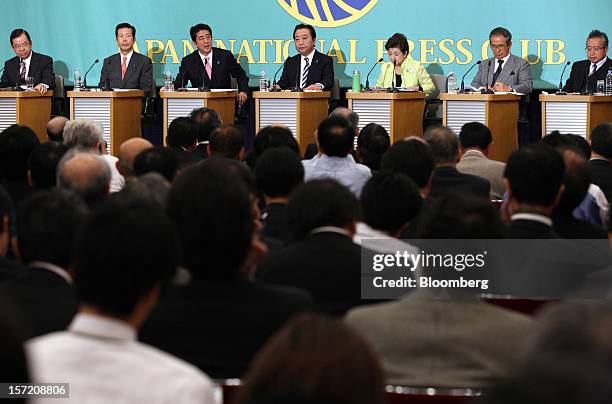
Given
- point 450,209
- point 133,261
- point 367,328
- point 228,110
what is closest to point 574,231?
point 450,209

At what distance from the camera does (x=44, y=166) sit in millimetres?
4496

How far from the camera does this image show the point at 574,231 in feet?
12.4

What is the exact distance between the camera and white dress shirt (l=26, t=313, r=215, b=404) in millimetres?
1631

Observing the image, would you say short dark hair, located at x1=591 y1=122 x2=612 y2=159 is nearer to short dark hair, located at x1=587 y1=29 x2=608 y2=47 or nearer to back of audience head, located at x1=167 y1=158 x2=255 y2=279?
back of audience head, located at x1=167 y1=158 x2=255 y2=279

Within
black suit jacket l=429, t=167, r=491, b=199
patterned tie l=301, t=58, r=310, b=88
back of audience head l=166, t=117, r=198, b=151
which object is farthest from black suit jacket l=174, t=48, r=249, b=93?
black suit jacket l=429, t=167, r=491, b=199

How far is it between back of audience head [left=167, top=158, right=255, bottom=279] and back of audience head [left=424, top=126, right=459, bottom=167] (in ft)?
9.50

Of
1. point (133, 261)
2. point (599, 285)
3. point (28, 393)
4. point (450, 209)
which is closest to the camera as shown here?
point (28, 393)

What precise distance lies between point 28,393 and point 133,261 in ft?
1.96

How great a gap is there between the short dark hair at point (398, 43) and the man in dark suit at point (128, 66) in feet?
7.99

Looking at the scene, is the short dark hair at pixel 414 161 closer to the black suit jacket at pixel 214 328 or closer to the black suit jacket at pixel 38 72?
the black suit jacket at pixel 214 328

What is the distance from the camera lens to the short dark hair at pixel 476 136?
246 inches

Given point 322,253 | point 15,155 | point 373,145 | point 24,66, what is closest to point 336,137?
point 373,145

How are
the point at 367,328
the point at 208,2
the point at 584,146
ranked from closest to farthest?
the point at 367,328 < the point at 584,146 < the point at 208,2

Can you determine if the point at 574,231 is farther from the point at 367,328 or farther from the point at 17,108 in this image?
the point at 17,108
